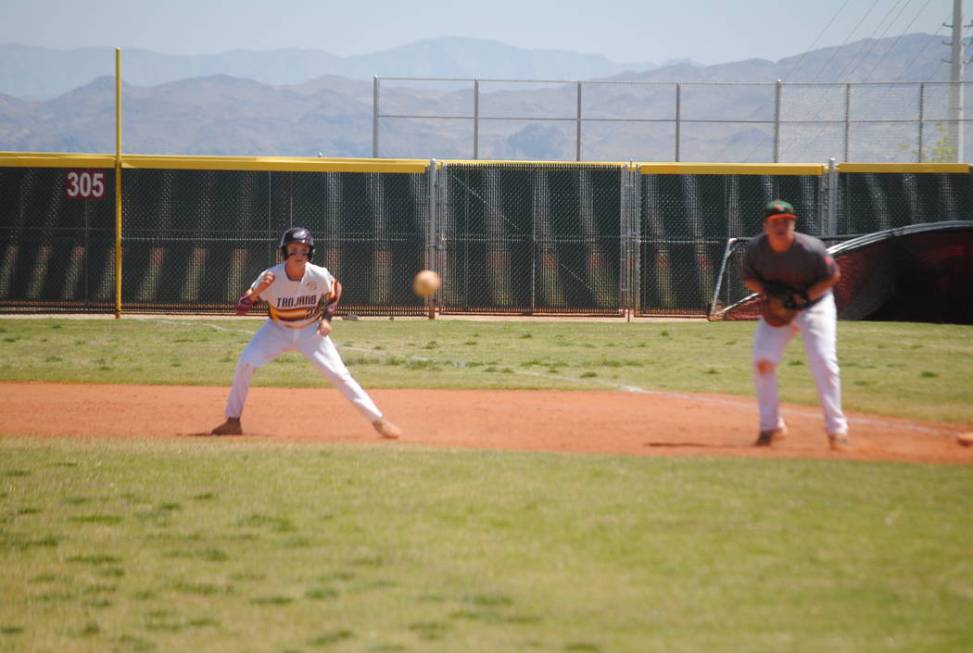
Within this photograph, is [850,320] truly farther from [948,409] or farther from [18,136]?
[18,136]

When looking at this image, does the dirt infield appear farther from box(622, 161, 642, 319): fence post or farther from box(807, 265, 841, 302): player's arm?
box(622, 161, 642, 319): fence post

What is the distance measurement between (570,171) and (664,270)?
9.37 ft

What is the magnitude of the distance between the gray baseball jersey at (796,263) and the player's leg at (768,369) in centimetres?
38

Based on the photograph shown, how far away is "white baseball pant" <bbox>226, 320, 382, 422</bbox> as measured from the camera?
37.1ft

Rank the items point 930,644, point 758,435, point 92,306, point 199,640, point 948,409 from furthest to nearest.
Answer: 1. point 92,306
2. point 948,409
3. point 758,435
4. point 199,640
5. point 930,644

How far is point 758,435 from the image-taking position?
11375 mm

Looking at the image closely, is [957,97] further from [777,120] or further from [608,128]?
[608,128]

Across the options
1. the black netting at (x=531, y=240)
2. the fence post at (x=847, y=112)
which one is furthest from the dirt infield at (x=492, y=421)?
the fence post at (x=847, y=112)

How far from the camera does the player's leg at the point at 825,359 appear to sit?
10.3 m

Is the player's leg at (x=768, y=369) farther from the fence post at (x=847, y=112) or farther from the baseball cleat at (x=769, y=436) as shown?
the fence post at (x=847, y=112)

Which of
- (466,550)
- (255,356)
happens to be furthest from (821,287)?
(255,356)

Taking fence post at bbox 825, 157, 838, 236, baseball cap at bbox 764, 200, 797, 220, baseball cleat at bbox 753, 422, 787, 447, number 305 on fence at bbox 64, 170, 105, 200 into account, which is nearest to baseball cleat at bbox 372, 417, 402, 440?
baseball cleat at bbox 753, 422, 787, 447

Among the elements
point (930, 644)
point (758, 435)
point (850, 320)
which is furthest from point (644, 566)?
point (850, 320)

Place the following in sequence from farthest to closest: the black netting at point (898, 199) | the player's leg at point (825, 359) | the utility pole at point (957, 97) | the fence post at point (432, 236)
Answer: the utility pole at point (957, 97) → the black netting at point (898, 199) → the fence post at point (432, 236) → the player's leg at point (825, 359)
